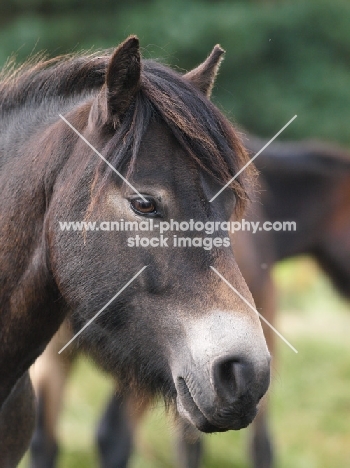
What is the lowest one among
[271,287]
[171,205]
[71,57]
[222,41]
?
[222,41]

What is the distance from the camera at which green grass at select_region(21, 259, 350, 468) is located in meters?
6.07

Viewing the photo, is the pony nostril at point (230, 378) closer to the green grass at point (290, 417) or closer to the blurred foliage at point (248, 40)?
the green grass at point (290, 417)

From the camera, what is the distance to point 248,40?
1354 cm

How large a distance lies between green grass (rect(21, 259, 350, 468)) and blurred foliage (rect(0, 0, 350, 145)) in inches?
244

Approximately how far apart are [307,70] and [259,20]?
1.70 m

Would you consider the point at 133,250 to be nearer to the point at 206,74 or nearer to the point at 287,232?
the point at 206,74

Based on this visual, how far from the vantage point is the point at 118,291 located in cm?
248

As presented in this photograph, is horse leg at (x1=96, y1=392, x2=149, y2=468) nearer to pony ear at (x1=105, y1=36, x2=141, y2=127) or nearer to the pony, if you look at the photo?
the pony

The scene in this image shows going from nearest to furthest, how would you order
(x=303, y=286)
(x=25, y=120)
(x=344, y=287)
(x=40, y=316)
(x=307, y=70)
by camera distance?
(x=40, y=316) → (x=25, y=120) → (x=344, y=287) → (x=303, y=286) → (x=307, y=70)

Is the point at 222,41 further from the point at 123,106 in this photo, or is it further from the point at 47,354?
the point at 123,106

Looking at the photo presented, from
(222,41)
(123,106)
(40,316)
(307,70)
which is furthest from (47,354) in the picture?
(307,70)

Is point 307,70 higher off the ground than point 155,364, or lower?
lower

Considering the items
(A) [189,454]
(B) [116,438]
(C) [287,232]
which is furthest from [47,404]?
(C) [287,232]

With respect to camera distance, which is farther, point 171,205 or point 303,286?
point 303,286
